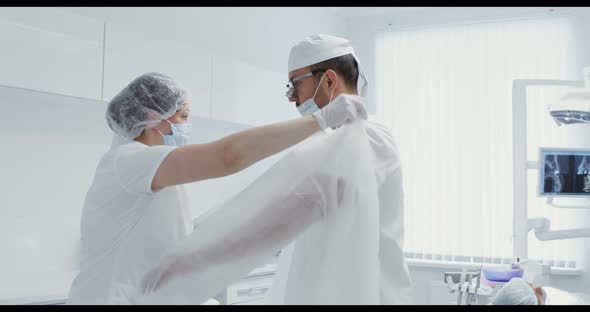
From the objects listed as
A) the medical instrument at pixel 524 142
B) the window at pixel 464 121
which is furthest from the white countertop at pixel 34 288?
the window at pixel 464 121

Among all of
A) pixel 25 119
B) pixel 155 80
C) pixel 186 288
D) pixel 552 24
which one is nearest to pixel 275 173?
pixel 186 288

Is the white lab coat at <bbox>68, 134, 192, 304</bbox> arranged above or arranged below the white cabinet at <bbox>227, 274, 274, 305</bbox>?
above

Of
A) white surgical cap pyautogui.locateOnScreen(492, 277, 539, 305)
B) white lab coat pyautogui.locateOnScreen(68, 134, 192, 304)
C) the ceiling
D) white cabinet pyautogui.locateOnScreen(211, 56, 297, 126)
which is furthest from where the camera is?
the ceiling

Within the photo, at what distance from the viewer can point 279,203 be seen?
118 centimetres

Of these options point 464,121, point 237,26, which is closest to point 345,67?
point 237,26

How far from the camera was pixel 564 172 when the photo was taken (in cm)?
278

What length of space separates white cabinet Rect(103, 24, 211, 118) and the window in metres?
1.95

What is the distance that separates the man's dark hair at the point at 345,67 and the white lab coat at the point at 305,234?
320 mm

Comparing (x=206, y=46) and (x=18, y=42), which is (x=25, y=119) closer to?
(x=18, y=42)

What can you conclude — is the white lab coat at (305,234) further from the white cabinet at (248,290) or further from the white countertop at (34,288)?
the white cabinet at (248,290)

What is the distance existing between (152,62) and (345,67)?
1613 mm

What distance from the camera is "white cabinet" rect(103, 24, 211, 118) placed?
2.69m

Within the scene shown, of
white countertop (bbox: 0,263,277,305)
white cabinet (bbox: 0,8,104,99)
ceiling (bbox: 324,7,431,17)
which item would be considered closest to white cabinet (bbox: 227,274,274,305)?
white countertop (bbox: 0,263,277,305)

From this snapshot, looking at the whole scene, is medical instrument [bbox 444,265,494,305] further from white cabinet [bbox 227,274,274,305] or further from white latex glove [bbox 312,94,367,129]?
white latex glove [bbox 312,94,367,129]
